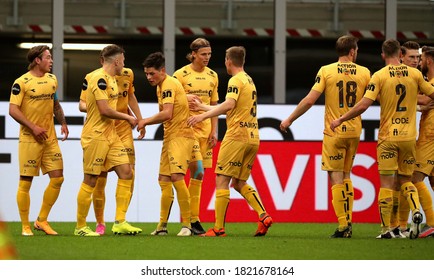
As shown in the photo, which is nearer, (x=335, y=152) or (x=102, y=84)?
(x=102, y=84)

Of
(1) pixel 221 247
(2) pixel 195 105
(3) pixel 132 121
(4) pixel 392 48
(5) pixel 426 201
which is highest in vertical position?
(4) pixel 392 48

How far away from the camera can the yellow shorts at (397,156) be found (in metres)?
10.4

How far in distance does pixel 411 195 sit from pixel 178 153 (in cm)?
236

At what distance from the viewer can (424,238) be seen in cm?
1065

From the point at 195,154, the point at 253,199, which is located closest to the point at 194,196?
the point at 195,154

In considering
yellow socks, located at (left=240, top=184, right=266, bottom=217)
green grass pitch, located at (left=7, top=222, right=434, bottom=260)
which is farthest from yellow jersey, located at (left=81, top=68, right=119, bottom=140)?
yellow socks, located at (left=240, top=184, right=266, bottom=217)

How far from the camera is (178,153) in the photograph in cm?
1069

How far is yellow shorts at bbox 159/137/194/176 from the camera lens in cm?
1068

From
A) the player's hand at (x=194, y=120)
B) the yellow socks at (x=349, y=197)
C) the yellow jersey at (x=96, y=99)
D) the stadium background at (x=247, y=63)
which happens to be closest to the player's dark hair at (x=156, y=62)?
the yellow jersey at (x=96, y=99)

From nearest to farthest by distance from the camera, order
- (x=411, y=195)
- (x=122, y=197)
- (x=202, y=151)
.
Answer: (x=411, y=195) → (x=122, y=197) → (x=202, y=151)

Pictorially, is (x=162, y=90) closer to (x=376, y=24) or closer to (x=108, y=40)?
(x=108, y=40)

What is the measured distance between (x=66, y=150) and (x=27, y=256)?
5648 mm

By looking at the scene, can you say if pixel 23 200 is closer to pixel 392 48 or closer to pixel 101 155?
pixel 101 155

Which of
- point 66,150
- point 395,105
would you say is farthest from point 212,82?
point 66,150
